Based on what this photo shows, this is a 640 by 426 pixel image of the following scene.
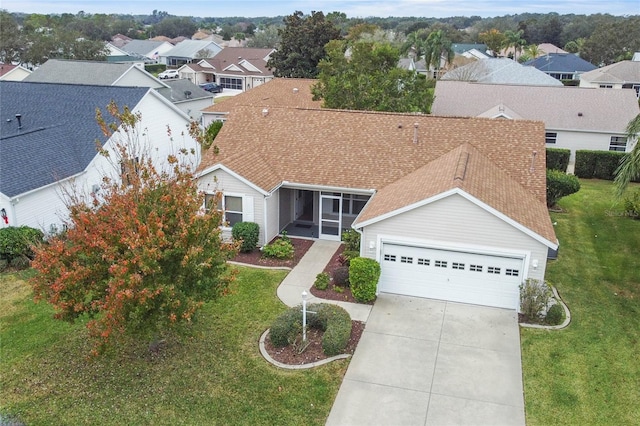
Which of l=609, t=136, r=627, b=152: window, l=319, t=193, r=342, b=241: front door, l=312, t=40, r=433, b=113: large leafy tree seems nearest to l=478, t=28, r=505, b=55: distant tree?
l=609, t=136, r=627, b=152: window

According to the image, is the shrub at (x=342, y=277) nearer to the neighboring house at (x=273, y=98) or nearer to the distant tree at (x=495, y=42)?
the neighboring house at (x=273, y=98)

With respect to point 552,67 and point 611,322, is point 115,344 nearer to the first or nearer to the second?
point 611,322

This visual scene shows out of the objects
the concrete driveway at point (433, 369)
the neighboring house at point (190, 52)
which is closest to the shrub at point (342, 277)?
the concrete driveway at point (433, 369)

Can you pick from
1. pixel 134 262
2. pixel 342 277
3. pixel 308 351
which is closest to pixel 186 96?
pixel 342 277

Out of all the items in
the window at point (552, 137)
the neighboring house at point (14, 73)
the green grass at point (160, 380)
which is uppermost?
the neighboring house at point (14, 73)

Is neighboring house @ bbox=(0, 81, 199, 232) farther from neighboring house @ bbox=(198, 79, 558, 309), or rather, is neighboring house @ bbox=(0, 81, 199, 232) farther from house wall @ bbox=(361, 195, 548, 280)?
house wall @ bbox=(361, 195, 548, 280)

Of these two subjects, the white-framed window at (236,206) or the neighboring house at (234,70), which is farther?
the neighboring house at (234,70)
